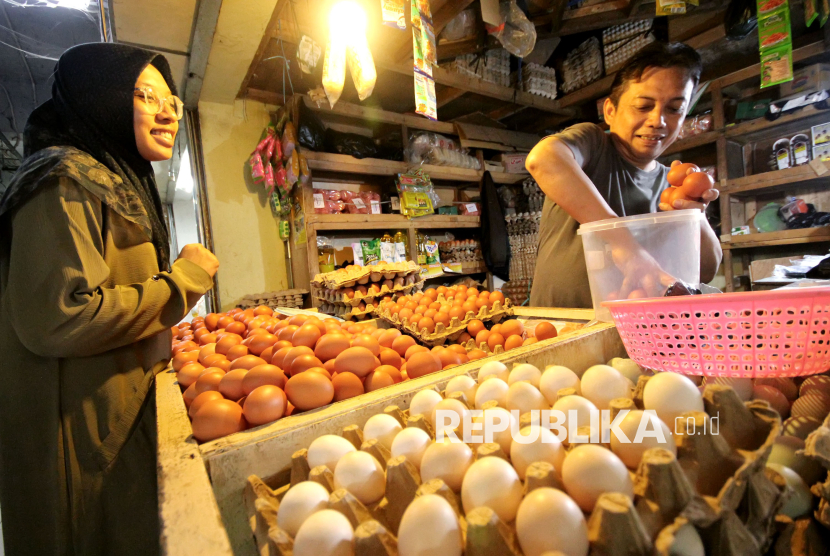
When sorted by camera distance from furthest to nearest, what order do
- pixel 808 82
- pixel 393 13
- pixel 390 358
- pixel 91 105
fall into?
1. pixel 808 82
2. pixel 393 13
3. pixel 91 105
4. pixel 390 358

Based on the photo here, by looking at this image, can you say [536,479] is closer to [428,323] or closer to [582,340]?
[582,340]

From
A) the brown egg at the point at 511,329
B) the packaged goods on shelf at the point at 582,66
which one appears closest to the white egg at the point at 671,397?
the brown egg at the point at 511,329

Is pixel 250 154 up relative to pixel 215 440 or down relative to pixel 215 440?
up

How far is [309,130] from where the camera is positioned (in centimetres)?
352

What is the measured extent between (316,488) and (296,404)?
0.30 metres

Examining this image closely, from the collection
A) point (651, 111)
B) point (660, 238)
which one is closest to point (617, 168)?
point (651, 111)

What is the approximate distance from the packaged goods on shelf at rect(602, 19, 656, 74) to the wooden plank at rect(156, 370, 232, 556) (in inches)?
186

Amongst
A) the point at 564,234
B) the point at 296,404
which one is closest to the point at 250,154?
the point at 564,234

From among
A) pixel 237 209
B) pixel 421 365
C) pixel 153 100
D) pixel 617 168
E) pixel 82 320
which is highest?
pixel 237 209

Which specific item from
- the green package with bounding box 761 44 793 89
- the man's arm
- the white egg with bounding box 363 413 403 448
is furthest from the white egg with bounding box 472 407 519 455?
the green package with bounding box 761 44 793 89

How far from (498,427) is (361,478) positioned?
0.76 ft

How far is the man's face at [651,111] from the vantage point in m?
1.55

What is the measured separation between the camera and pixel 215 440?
26.7 inches

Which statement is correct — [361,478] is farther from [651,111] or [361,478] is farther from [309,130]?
[309,130]
